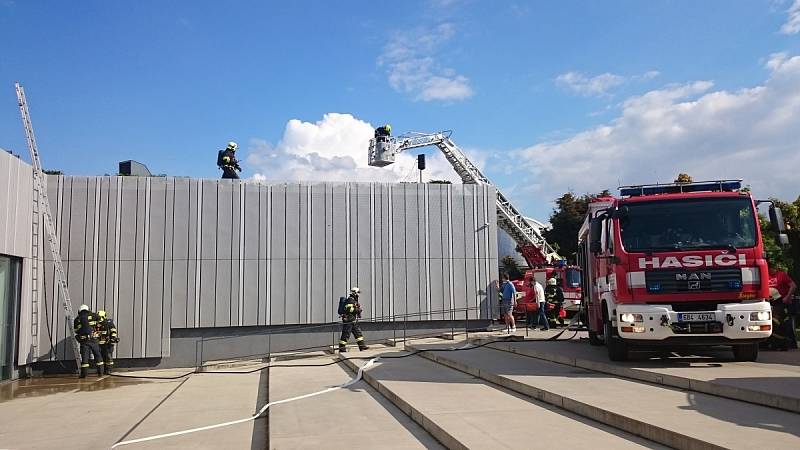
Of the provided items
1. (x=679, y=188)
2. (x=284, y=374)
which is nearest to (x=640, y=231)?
(x=679, y=188)

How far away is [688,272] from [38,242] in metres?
15.9

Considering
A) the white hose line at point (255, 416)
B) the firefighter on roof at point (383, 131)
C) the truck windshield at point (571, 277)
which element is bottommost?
the white hose line at point (255, 416)

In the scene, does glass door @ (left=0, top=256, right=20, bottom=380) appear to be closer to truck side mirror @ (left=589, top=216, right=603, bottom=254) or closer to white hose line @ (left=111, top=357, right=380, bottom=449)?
white hose line @ (left=111, top=357, right=380, bottom=449)

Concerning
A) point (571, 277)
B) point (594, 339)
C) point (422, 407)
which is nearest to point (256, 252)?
point (594, 339)

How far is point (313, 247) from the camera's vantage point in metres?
18.2

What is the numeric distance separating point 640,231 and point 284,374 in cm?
760

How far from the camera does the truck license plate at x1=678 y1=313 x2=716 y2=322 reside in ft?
28.5

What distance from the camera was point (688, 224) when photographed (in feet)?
30.0

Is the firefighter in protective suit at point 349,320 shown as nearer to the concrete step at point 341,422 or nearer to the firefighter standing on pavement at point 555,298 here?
the concrete step at point 341,422

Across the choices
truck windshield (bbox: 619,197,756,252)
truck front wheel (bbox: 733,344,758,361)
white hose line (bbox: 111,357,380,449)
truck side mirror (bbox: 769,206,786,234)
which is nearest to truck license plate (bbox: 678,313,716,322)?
truck windshield (bbox: 619,197,756,252)

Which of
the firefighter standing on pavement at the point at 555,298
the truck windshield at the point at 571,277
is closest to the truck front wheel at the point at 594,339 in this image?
the firefighter standing on pavement at the point at 555,298

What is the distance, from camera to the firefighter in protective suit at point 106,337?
1544 cm

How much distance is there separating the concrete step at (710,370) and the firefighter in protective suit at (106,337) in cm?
1050

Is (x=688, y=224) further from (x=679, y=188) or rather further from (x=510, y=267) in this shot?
(x=510, y=267)
